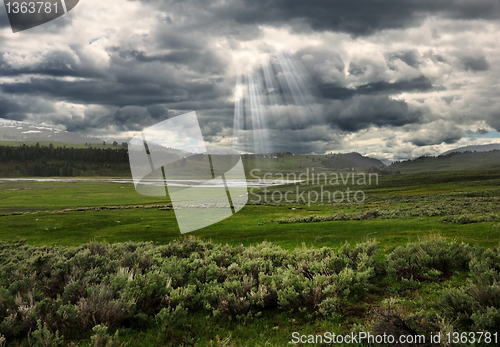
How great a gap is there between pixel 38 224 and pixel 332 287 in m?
45.1

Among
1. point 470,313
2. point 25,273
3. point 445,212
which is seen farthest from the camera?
point 445,212

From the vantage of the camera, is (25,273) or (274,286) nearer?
(274,286)

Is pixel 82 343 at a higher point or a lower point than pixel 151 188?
higher

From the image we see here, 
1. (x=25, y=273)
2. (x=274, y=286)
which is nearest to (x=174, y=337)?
(x=274, y=286)

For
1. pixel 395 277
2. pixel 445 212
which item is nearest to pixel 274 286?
pixel 395 277

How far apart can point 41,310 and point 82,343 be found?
6.57 ft

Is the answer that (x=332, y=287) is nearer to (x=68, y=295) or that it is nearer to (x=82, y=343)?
(x=82, y=343)

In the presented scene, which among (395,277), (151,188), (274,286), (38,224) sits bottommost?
(151,188)

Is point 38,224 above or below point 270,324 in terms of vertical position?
below

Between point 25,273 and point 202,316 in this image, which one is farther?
point 25,273

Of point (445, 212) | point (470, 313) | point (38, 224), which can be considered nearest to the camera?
point (470, 313)

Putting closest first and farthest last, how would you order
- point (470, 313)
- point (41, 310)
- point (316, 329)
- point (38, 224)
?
point (470, 313) → point (316, 329) → point (41, 310) → point (38, 224)

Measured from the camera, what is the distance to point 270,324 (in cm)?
727

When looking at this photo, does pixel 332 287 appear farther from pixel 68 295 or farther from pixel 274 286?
pixel 68 295
